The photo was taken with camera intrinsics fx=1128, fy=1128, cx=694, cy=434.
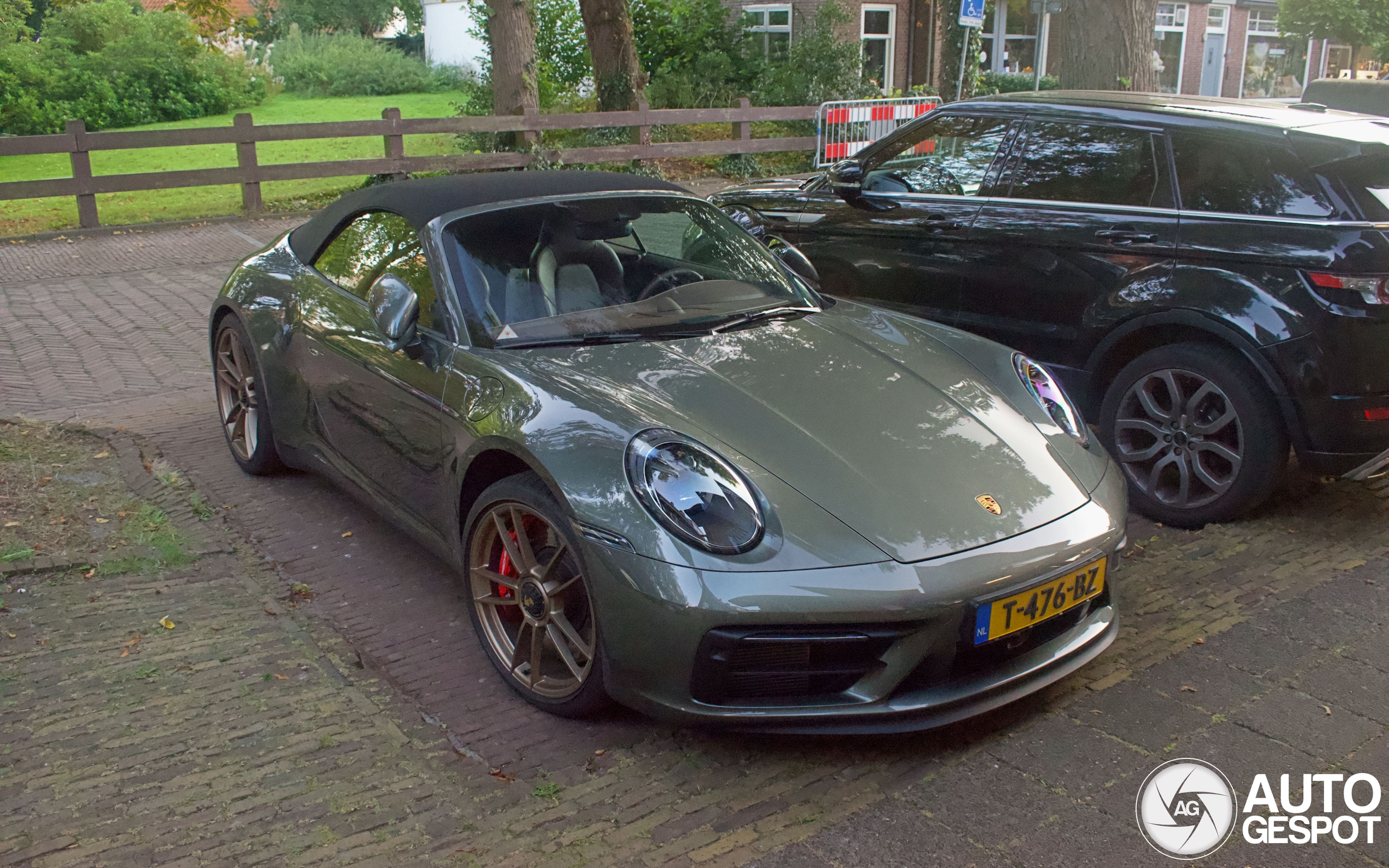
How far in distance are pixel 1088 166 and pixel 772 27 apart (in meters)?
24.0

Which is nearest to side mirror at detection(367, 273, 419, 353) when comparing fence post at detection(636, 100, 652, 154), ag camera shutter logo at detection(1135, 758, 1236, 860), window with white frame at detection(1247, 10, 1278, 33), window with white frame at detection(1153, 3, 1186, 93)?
ag camera shutter logo at detection(1135, 758, 1236, 860)

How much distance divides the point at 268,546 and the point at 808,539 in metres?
2.70

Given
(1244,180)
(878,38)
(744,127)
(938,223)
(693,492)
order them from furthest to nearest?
1. (878,38)
2. (744,127)
3. (938,223)
4. (1244,180)
5. (693,492)

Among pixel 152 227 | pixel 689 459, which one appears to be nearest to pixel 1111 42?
pixel 689 459

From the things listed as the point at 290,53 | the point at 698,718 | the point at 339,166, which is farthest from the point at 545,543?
the point at 290,53

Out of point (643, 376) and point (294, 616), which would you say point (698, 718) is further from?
point (294, 616)

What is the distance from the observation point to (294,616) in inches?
157

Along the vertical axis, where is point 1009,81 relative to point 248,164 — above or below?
above

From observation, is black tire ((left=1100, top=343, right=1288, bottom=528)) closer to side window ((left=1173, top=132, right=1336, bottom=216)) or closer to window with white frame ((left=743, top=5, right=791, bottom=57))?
side window ((left=1173, top=132, right=1336, bottom=216))

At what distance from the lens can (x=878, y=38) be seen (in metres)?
27.9

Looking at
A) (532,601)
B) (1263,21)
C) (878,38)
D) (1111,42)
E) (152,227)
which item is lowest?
(532,601)

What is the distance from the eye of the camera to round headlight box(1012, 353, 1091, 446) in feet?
12.3

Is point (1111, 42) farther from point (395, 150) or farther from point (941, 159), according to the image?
point (395, 150)

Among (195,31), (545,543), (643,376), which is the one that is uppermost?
(195,31)
